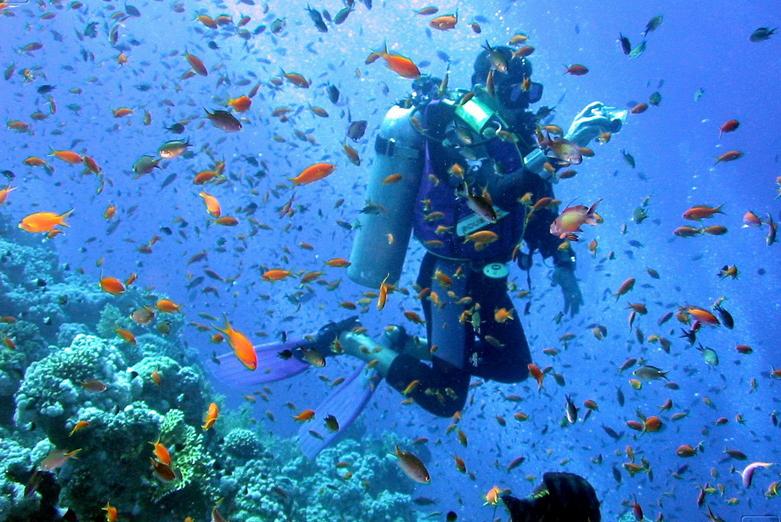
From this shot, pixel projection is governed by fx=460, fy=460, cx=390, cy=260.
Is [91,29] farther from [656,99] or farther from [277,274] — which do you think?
[656,99]

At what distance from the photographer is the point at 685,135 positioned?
66.2 meters

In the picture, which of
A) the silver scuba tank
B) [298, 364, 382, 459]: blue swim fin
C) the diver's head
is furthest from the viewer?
[298, 364, 382, 459]: blue swim fin

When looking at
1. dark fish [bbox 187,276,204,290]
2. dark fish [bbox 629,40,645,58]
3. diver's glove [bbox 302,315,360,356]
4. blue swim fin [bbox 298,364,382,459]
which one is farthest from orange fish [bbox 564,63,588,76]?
dark fish [bbox 187,276,204,290]

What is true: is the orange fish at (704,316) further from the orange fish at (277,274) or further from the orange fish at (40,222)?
the orange fish at (40,222)

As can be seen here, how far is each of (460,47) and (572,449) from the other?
1807 inches

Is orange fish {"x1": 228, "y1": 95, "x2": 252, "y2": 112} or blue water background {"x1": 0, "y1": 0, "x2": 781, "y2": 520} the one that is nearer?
orange fish {"x1": 228, "y1": 95, "x2": 252, "y2": 112}

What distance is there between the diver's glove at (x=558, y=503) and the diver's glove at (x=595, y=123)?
4.20 metres

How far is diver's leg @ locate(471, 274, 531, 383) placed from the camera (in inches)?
238

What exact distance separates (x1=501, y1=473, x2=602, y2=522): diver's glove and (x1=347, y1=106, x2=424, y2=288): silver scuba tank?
4497mm

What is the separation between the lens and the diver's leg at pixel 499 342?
6.05 meters

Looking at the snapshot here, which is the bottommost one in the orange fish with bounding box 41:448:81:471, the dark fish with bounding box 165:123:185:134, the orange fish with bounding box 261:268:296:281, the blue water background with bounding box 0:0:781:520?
the blue water background with bounding box 0:0:781:520

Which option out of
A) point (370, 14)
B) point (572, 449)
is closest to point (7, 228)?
point (572, 449)

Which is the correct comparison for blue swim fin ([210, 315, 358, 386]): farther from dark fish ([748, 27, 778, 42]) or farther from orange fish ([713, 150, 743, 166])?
dark fish ([748, 27, 778, 42])

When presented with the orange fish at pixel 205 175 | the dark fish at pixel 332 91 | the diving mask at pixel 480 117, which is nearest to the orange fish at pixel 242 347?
the orange fish at pixel 205 175
